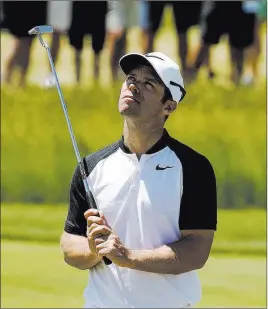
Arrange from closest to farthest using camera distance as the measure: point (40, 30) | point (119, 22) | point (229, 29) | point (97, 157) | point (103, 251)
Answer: point (103, 251), point (97, 157), point (40, 30), point (119, 22), point (229, 29)

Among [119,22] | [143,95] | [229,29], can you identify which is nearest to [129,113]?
[143,95]

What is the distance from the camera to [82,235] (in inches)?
125

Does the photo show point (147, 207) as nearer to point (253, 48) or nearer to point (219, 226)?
point (219, 226)

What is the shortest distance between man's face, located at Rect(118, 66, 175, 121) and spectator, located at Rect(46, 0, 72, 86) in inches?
252

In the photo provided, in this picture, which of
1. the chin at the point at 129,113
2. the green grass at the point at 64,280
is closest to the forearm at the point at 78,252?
the chin at the point at 129,113

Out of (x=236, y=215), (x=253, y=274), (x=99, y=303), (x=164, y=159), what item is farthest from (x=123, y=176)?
(x=236, y=215)

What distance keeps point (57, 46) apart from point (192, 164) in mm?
6601

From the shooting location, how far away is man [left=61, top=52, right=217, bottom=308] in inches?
→ 121

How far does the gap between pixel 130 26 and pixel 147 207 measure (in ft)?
21.5

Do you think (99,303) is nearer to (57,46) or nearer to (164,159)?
(164,159)

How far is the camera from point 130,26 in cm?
951

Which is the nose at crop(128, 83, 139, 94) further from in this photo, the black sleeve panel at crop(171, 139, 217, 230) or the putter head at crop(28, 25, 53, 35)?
the putter head at crop(28, 25, 53, 35)

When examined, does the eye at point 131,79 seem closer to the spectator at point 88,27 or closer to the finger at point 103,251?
the finger at point 103,251

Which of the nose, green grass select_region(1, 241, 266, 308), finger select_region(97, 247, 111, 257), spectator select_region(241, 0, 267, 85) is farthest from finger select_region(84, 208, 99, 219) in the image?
spectator select_region(241, 0, 267, 85)
